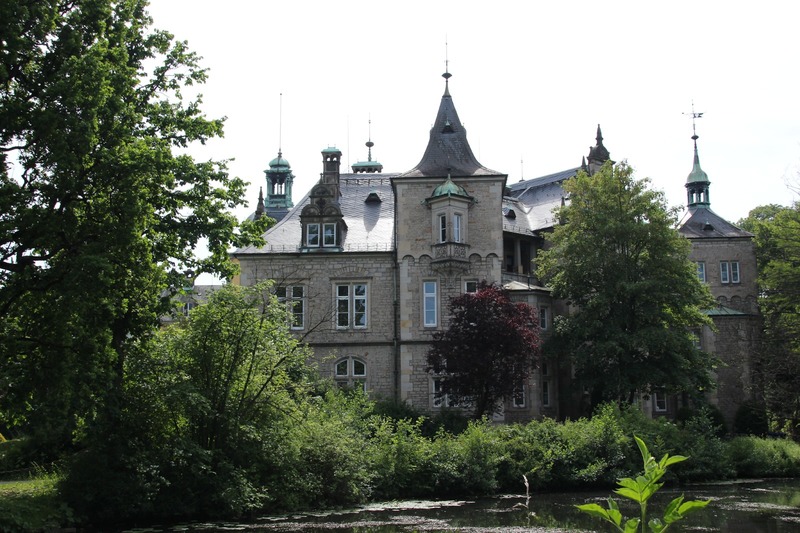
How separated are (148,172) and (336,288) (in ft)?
70.4

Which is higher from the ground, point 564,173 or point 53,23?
point 564,173

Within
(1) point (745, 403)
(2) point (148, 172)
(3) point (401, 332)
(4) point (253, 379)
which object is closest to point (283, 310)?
(4) point (253, 379)

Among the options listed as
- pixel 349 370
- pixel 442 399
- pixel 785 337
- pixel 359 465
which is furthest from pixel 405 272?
Answer: pixel 785 337

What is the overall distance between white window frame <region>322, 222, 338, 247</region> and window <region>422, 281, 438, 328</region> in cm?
493

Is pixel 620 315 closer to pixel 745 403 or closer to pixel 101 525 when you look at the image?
pixel 745 403

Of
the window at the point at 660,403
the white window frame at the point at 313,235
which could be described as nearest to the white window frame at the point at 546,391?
the window at the point at 660,403

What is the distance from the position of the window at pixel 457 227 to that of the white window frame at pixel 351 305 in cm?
474

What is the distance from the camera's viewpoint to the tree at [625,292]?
3328cm

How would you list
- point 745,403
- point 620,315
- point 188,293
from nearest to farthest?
point 188,293, point 620,315, point 745,403

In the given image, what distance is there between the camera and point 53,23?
1653 cm

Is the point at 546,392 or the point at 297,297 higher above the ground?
the point at 297,297

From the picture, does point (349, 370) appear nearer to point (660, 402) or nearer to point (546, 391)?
point (546, 391)

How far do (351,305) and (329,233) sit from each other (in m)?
3.68

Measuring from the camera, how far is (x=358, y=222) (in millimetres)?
40594
